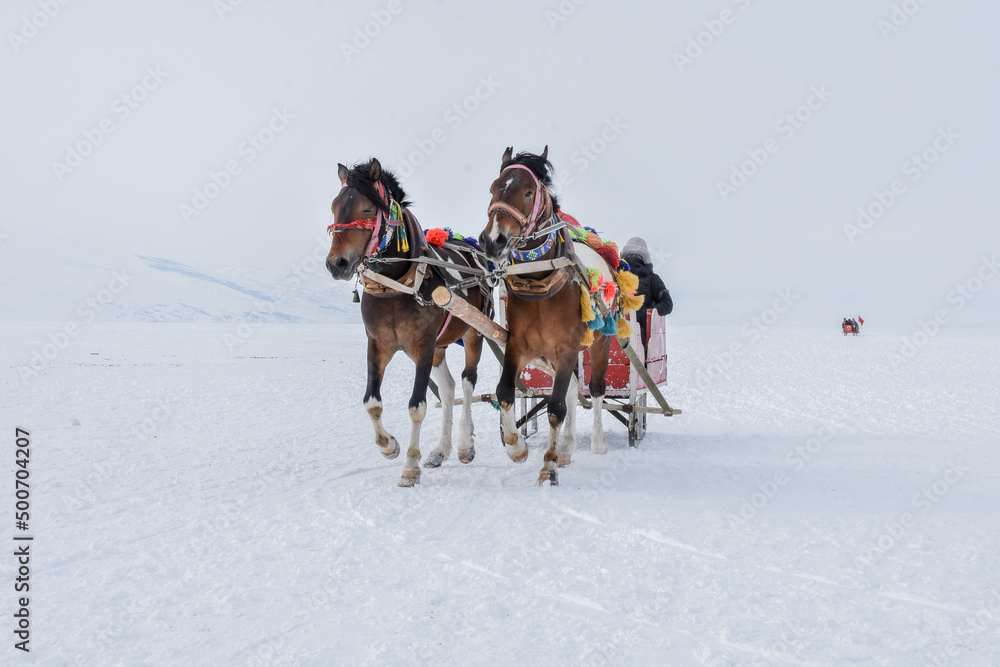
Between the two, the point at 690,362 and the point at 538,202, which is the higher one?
the point at 538,202

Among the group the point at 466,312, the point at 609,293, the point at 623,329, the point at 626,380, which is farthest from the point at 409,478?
the point at 626,380

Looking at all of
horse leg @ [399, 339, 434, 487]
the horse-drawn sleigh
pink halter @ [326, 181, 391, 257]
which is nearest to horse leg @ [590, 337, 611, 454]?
the horse-drawn sleigh

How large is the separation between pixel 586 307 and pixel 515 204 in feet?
3.72

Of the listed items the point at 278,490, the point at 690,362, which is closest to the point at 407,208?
the point at 278,490

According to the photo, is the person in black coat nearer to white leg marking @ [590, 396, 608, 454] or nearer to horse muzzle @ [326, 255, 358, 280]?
white leg marking @ [590, 396, 608, 454]

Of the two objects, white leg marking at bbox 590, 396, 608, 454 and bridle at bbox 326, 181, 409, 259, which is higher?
bridle at bbox 326, 181, 409, 259

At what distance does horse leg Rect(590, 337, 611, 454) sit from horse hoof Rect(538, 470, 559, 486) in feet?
5.94

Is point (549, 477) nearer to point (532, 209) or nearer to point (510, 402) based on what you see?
point (510, 402)

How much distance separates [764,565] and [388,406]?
27.1ft

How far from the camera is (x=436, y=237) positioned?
19.1ft

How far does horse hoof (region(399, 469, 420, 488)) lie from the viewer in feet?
16.8

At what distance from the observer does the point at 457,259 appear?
6.34m

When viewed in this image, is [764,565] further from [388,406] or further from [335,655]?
[388,406]

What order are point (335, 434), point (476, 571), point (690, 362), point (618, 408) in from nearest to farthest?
1. point (476, 571)
2. point (618, 408)
3. point (335, 434)
4. point (690, 362)
